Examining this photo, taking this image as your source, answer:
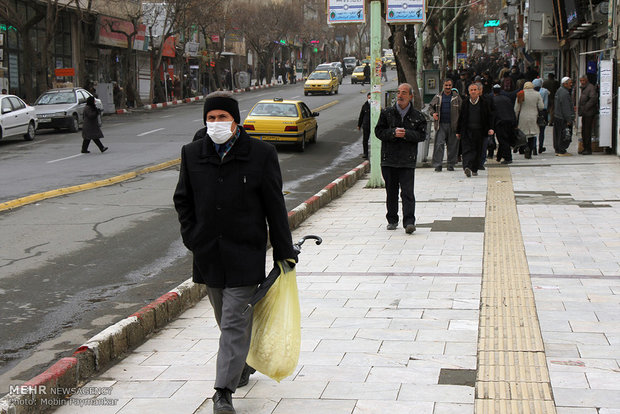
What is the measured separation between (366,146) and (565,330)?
16746mm

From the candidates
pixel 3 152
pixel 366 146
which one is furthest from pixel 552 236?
pixel 3 152

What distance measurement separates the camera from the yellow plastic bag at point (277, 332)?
489 centimetres

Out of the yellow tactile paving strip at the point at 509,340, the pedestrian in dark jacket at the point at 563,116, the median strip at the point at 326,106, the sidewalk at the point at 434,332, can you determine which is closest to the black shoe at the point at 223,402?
the sidewalk at the point at 434,332

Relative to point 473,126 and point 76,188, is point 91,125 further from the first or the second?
point 473,126

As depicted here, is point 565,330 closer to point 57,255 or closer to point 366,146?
point 57,255

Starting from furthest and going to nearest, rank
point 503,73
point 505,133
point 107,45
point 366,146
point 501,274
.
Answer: point 107,45 < point 503,73 < point 366,146 < point 505,133 < point 501,274

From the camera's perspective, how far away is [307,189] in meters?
16.7

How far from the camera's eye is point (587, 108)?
1994cm

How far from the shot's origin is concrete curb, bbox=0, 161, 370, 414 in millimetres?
4879

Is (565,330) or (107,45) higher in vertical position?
(107,45)

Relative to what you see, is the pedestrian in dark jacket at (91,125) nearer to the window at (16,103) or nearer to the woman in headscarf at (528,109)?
the window at (16,103)

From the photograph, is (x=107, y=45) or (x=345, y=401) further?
(x=107, y=45)

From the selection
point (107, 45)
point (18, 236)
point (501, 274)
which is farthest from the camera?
point (107, 45)

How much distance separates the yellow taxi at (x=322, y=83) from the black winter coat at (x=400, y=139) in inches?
1666
